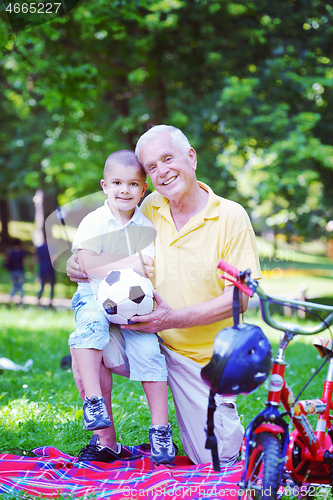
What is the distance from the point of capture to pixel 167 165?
2.74 metres

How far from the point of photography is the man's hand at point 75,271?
2.82m

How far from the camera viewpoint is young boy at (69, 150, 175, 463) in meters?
2.59

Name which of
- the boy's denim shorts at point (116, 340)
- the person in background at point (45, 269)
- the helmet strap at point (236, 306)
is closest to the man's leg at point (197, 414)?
the boy's denim shorts at point (116, 340)

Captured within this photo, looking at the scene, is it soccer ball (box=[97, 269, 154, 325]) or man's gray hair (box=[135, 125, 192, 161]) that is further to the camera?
man's gray hair (box=[135, 125, 192, 161])

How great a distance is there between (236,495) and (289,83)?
30.3 feet

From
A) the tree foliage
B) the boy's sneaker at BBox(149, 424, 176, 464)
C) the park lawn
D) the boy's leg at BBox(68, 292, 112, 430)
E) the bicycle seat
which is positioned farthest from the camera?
the tree foliage

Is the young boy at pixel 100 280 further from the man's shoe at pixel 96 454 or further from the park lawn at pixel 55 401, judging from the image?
the park lawn at pixel 55 401

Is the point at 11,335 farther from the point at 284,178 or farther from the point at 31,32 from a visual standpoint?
the point at 284,178

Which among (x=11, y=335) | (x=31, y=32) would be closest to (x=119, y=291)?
(x=11, y=335)

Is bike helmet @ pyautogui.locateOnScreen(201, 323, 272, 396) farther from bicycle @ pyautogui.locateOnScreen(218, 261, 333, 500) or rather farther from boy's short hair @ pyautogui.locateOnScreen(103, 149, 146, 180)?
boy's short hair @ pyautogui.locateOnScreen(103, 149, 146, 180)

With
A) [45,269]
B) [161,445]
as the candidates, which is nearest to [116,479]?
[161,445]

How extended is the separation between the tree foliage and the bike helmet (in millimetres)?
7779

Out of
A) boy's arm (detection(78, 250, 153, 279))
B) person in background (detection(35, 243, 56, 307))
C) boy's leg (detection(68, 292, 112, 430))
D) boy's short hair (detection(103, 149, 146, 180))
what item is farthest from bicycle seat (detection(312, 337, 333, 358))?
person in background (detection(35, 243, 56, 307))

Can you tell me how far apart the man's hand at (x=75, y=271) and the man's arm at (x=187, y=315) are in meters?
0.42
